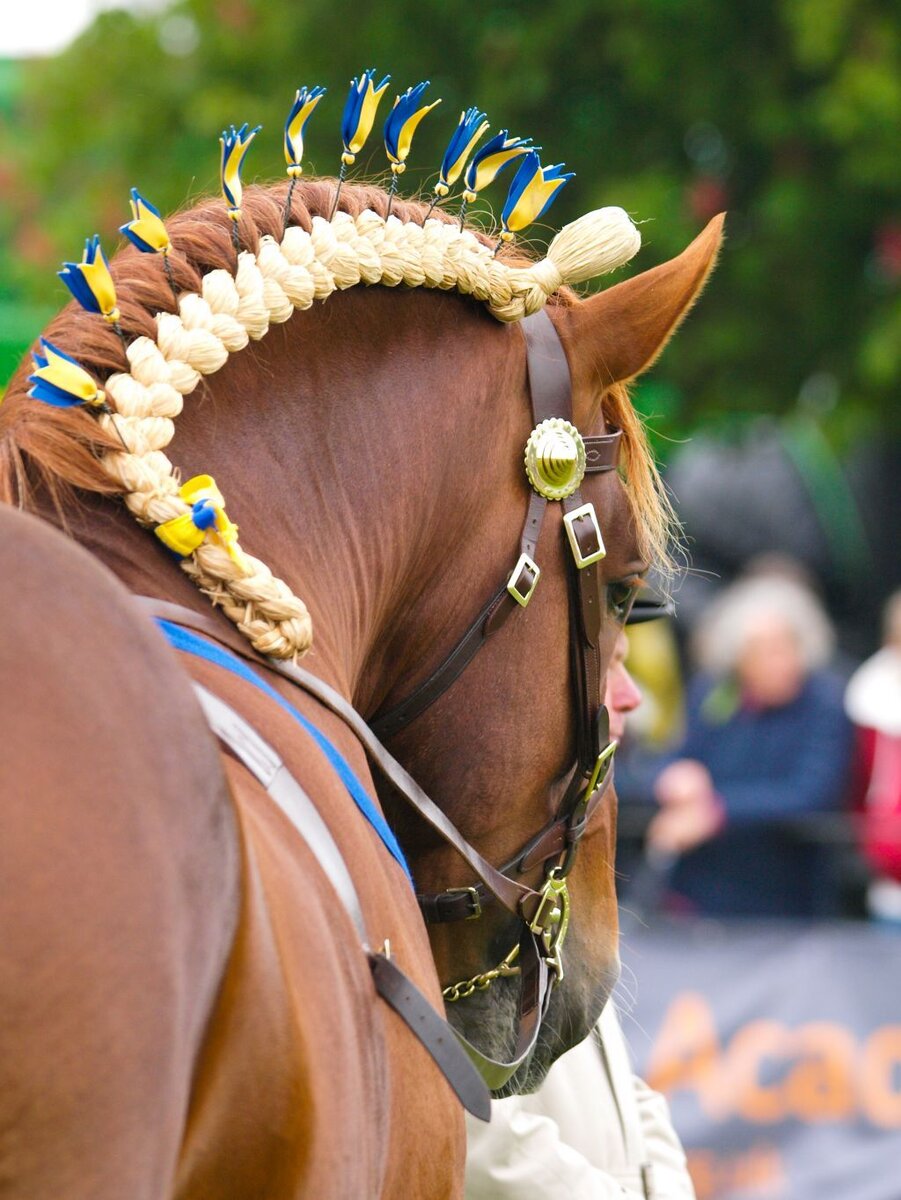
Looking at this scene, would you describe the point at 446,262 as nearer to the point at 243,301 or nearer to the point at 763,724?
the point at 243,301

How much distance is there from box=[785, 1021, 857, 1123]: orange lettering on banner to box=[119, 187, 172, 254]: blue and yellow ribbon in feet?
12.9

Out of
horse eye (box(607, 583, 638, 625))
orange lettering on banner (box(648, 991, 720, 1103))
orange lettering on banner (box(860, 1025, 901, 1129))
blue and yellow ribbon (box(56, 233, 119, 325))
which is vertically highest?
blue and yellow ribbon (box(56, 233, 119, 325))

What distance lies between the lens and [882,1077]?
16.3 ft

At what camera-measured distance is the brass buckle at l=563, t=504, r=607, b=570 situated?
2.24 metres

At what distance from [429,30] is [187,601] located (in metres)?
6.97

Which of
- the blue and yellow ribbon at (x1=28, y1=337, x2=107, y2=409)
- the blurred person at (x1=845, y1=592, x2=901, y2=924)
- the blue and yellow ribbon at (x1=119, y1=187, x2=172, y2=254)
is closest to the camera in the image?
the blue and yellow ribbon at (x1=28, y1=337, x2=107, y2=409)

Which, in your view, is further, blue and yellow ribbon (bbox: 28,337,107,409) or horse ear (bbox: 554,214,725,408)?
horse ear (bbox: 554,214,725,408)

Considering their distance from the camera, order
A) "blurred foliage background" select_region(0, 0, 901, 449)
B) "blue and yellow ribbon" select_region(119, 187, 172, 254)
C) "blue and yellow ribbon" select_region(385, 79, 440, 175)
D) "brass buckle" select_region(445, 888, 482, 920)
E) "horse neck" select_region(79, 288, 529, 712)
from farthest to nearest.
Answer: "blurred foliage background" select_region(0, 0, 901, 449) → "brass buckle" select_region(445, 888, 482, 920) → "blue and yellow ribbon" select_region(385, 79, 440, 175) → "horse neck" select_region(79, 288, 529, 712) → "blue and yellow ribbon" select_region(119, 187, 172, 254)

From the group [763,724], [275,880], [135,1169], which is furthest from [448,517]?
[763,724]

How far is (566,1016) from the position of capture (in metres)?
2.59

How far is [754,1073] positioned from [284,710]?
3.77 m

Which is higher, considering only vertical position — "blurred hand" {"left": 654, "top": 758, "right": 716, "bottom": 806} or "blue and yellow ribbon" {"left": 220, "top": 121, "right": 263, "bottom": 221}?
"blue and yellow ribbon" {"left": 220, "top": 121, "right": 263, "bottom": 221}

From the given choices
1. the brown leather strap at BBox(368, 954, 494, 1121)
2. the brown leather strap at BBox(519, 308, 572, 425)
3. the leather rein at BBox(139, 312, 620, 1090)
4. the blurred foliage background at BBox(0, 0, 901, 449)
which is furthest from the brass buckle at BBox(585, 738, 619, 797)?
the blurred foliage background at BBox(0, 0, 901, 449)

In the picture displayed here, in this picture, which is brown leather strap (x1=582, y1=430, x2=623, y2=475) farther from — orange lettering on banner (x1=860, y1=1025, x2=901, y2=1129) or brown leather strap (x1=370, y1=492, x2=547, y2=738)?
orange lettering on banner (x1=860, y1=1025, x2=901, y2=1129)
